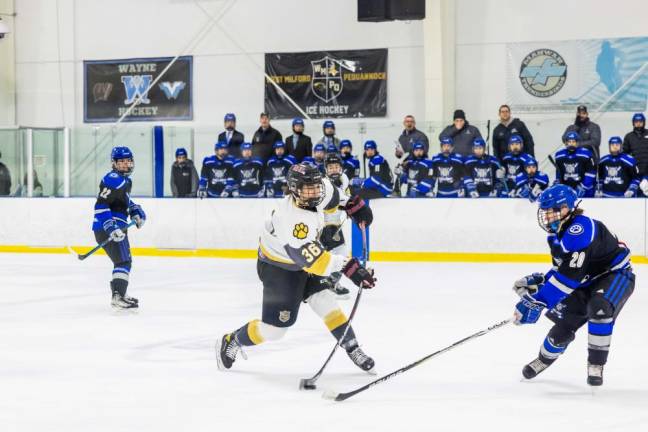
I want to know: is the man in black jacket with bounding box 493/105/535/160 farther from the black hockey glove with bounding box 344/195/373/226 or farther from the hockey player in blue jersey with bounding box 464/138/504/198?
the black hockey glove with bounding box 344/195/373/226

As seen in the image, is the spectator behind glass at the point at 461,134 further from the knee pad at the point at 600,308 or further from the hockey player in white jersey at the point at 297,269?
the knee pad at the point at 600,308

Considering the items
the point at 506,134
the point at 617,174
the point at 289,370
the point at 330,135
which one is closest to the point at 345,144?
the point at 330,135

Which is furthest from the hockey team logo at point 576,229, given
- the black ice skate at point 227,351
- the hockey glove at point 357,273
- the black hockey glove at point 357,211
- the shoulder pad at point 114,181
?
the shoulder pad at point 114,181

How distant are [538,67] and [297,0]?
11.8 feet

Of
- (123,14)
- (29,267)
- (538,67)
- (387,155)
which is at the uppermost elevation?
(123,14)

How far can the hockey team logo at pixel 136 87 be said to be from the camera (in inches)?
625

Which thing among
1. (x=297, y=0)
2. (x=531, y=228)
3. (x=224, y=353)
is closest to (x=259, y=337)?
(x=224, y=353)

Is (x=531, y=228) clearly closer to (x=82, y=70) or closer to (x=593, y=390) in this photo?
(x=593, y=390)

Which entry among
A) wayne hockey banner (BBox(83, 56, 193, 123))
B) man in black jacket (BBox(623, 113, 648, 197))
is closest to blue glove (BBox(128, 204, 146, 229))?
man in black jacket (BBox(623, 113, 648, 197))

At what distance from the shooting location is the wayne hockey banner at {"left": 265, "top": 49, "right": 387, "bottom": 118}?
14.8m

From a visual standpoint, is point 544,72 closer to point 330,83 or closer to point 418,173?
point 330,83

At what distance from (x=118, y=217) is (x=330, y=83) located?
26.4ft

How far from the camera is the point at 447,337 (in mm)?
6051

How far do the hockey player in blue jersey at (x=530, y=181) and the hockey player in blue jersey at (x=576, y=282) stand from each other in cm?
638
